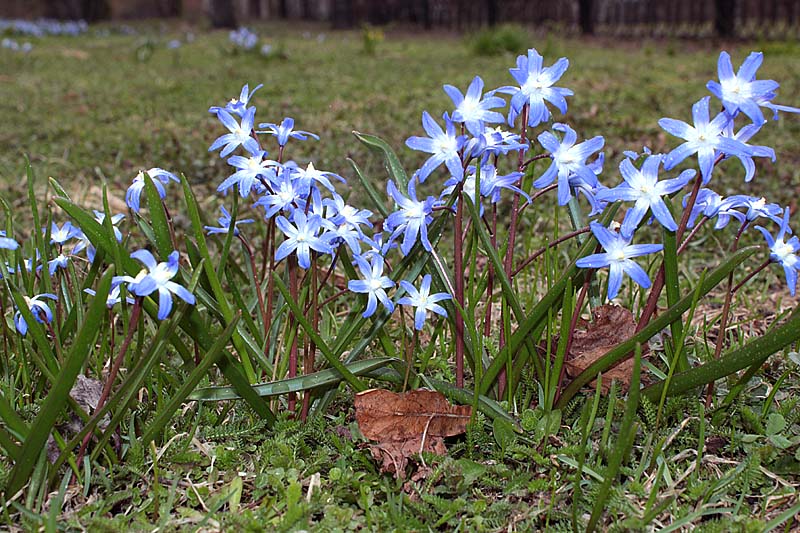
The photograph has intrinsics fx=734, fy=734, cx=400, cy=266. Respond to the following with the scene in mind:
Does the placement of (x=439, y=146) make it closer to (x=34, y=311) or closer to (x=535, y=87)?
(x=535, y=87)

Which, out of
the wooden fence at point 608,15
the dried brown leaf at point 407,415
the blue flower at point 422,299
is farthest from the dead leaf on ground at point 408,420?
the wooden fence at point 608,15

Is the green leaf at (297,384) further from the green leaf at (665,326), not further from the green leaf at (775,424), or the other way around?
the green leaf at (775,424)

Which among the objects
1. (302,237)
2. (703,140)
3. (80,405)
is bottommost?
(80,405)

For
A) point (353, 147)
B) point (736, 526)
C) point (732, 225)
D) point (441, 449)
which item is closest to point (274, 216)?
point (441, 449)

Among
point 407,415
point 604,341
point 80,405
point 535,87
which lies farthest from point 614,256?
point 80,405

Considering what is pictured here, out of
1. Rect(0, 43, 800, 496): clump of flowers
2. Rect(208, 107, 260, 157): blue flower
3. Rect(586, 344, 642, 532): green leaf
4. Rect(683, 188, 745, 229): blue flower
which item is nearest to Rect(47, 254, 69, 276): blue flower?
Rect(0, 43, 800, 496): clump of flowers
